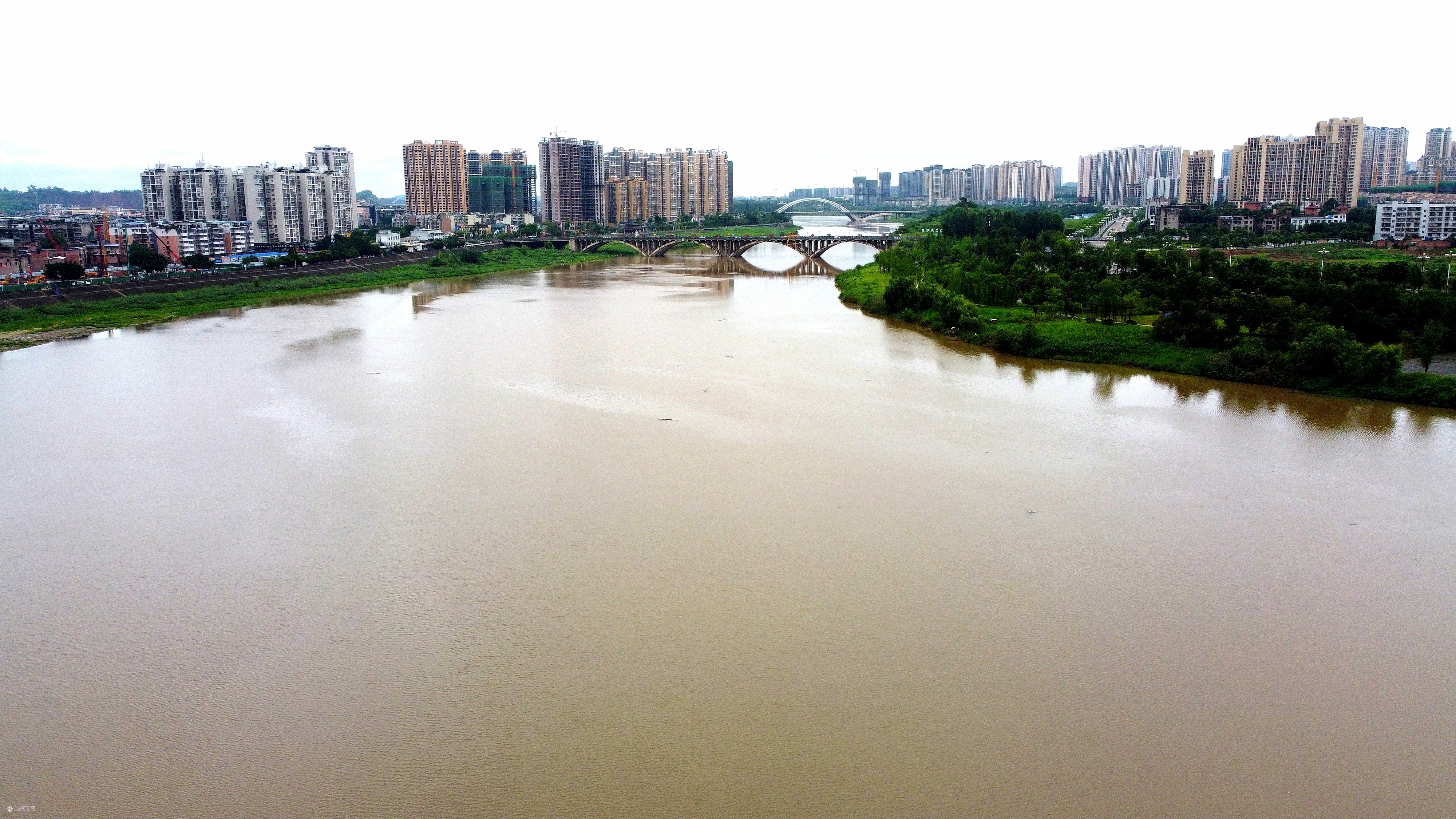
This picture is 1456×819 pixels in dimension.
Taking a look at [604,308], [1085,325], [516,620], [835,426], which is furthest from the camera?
[604,308]

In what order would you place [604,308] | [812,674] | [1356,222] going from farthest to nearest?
[1356,222] → [604,308] → [812,674]

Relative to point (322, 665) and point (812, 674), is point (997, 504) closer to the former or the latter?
point (812, 674)

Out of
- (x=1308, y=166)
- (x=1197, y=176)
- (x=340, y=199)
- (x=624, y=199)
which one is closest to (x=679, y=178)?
(x=624, y=199)

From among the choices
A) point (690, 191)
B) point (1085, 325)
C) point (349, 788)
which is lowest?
point (349, 788)

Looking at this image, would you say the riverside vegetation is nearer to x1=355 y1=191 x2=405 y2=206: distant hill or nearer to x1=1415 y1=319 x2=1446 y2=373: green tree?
x1=1415 y1=319 x2=1446 y2=373: green tree

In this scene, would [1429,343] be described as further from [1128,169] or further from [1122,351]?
[1128,169]

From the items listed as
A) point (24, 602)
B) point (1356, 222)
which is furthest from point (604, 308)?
point (1356, 222)
